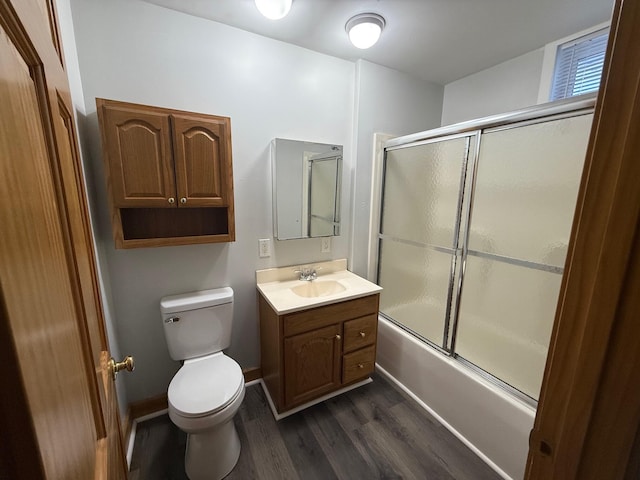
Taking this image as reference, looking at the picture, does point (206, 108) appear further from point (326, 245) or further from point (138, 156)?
point (326, 245)

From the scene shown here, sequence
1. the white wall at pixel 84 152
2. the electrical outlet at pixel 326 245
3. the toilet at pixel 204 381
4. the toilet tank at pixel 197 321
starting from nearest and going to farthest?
1. the white wall at pixel 84 152
2. the toilet at pixel 204 381
3. the toilet tank at pixel 197 321
4. the electrical outlet at pixel 326 245

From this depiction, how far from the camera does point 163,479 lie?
1.32m

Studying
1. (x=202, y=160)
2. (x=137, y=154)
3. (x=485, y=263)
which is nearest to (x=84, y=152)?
(x=137, y=154)

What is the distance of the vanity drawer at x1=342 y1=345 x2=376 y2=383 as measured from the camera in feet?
5.92

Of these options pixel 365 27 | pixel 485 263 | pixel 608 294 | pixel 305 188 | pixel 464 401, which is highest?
A: pixel 365 27

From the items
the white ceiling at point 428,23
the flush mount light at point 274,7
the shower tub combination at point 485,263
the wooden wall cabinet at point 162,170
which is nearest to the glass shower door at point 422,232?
the shower tub combination at point 485,263

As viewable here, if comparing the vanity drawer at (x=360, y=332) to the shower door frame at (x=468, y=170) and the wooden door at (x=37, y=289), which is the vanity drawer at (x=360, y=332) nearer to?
the shower door frame at (x=468, y=170)

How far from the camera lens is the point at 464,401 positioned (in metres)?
1.55

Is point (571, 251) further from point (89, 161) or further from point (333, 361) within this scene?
point (89, 161)

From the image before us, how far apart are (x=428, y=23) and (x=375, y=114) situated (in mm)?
653

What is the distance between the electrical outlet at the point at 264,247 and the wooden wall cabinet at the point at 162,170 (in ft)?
0.99

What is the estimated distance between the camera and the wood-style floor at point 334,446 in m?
1.37

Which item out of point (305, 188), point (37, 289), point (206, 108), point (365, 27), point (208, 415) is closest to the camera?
point (37, 289)

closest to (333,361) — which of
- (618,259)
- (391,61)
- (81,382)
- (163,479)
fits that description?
(163,479)
